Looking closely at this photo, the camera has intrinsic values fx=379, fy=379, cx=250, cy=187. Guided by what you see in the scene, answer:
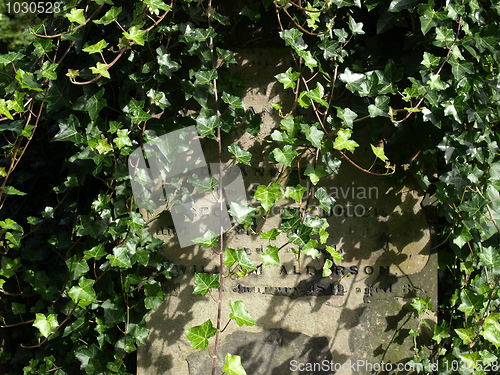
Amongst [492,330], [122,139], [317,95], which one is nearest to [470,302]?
[492,330]

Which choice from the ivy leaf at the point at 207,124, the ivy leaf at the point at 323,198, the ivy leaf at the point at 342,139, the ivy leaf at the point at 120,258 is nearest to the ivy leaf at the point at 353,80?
the ivy leaf at the point at 342,139

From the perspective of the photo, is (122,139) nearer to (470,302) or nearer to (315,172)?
(315,172)

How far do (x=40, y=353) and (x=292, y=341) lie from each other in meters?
1.24

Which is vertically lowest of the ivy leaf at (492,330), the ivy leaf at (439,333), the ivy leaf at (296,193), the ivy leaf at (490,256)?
the ivy leaf at (439,333)

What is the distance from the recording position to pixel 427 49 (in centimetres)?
150

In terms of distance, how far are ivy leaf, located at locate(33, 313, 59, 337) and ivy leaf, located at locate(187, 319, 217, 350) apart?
2.10 ft

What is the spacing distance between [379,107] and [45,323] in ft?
5.18

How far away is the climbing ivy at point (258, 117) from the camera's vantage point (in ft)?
4.77

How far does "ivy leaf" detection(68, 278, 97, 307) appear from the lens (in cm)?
151

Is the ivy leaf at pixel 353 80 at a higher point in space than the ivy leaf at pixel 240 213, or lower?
higher

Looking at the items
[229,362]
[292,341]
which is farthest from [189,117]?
[292,341]

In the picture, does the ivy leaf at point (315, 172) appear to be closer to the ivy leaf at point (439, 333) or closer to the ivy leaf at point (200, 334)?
the ivy leaf at point (200, 334)

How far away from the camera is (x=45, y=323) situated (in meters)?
1.53

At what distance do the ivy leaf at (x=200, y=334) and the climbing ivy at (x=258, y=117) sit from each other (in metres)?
0.06
